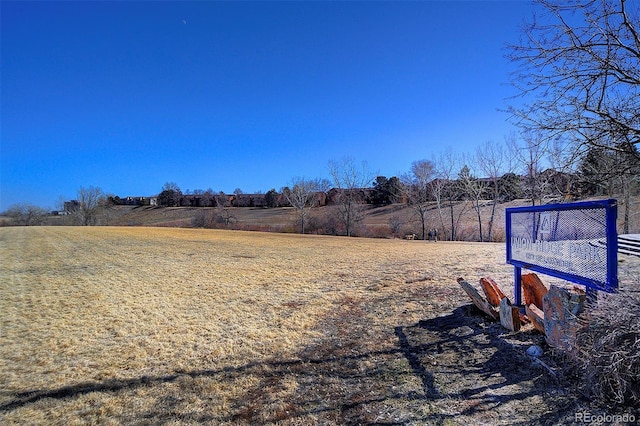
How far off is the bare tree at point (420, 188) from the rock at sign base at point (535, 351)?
1335 inches

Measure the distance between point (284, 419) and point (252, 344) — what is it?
215 cm

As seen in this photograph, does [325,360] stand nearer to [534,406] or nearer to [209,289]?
[534,406]

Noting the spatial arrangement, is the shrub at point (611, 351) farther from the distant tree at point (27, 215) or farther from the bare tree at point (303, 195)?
the distant tree at point (27, 215)

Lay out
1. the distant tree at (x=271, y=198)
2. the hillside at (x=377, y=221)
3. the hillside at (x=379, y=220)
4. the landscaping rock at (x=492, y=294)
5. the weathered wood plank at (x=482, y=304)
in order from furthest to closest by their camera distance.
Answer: the distant tree at (x=271, y=198) → the hillside at (x=379, y=220) → the hillside at (x=377, y=221) → the landscaping rock at (x=492, y=294) → the weathered wood plank at (x=482, y=304)

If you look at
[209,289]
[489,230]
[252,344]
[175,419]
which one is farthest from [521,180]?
[175,419]

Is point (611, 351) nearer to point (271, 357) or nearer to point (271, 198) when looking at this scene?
point (271, 357)

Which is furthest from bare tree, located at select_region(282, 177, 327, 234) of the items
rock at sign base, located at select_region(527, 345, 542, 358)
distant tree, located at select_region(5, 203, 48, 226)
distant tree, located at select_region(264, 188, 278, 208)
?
distant tree, located at select_region(5, 203, 48, 226)

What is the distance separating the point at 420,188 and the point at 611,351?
121 feet

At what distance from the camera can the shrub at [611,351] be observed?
2.59 metres

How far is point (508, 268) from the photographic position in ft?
31.8

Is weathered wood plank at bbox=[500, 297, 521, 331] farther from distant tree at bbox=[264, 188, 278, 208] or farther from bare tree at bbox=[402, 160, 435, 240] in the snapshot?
distant tree at bbox=[264, 188, 278, 208]

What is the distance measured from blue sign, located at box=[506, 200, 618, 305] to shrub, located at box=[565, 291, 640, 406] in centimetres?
43

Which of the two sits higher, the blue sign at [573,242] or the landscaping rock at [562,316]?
the blue sign at [573,242]

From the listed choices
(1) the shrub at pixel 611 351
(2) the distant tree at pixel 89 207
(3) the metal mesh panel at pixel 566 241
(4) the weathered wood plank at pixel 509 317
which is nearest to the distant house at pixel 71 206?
(2) the distant tree at pixel 89 207
